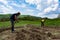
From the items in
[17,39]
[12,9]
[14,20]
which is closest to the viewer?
[17,39]

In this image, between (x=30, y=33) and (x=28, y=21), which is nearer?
(x=30, y=33)

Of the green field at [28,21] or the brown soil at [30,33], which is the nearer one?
the brown soil at [30,33]

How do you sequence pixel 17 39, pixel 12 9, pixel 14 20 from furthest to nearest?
pixel 12 9 → pixel 14 20 → pixel 17 39

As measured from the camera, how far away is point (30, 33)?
9008 millimetres

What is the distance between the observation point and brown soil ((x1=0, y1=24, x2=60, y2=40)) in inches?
340

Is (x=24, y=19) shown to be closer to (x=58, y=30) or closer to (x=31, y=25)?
(x=31, y=25)

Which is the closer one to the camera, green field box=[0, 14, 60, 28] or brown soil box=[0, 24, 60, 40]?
brown soil box=[0, 24, 60, 40]

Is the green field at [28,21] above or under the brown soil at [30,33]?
above

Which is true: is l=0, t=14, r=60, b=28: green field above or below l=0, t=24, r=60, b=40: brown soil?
above

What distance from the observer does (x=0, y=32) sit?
31.8ft

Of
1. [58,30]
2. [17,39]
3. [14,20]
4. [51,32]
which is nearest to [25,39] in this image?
[17,39]

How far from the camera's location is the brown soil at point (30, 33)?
864 centimetres

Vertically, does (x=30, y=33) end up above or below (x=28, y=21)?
below

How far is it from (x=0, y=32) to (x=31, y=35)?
1705 mm
